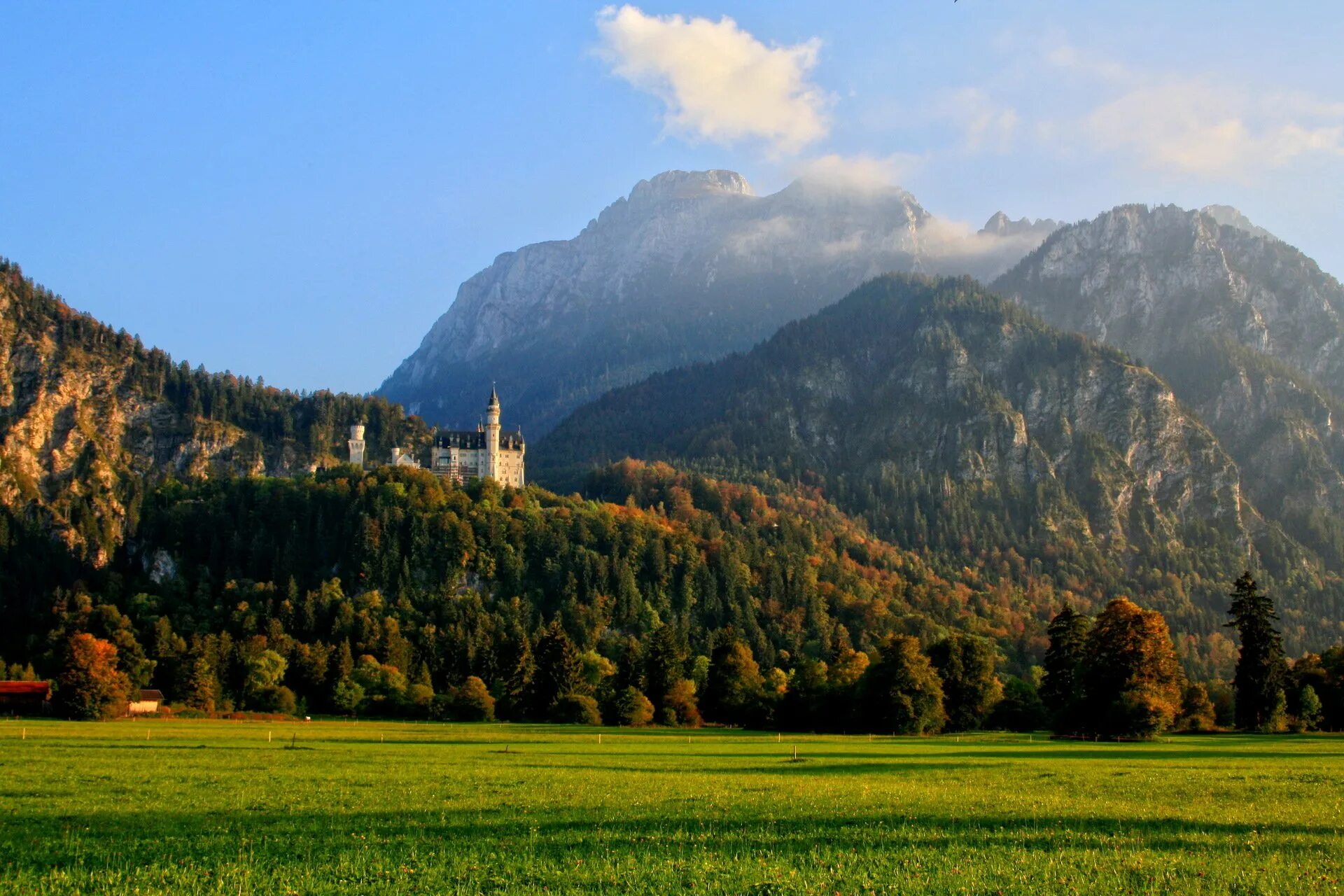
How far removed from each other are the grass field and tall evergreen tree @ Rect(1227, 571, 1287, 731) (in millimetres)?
35070

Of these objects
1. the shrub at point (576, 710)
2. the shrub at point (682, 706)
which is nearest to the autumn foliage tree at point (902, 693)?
the shrub at point (682, 706)

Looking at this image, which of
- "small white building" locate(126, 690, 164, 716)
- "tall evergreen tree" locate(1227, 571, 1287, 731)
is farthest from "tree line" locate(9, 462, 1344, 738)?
"small white building" locate(126, 690, 164, 716)

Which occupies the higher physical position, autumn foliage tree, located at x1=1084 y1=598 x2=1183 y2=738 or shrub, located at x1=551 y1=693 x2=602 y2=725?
autumn foliage tree, located at x1=1084 y1=598 x2=1183 y2=738

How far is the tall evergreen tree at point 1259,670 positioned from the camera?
9831 centimetres

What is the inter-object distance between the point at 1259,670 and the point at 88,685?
10777 cm

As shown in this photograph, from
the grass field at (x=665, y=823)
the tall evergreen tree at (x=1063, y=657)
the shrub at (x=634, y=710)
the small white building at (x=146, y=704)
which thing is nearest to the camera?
the grass field at (x=665, y=823)

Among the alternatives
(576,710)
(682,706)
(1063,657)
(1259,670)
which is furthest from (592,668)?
(1259,670)

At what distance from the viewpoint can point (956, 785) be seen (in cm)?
4809

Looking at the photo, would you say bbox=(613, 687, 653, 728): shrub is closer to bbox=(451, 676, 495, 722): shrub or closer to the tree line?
the tree line

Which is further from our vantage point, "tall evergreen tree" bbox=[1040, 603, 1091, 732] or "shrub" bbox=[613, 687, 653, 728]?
"shrub" bbox=[613, 687, 653, 728]

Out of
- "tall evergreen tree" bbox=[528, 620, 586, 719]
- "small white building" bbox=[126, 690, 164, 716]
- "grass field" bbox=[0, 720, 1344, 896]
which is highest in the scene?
"grass field" bbox=[0, 720, 1344, 896]

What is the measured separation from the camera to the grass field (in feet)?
86.9

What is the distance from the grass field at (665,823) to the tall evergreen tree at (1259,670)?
3507 cm

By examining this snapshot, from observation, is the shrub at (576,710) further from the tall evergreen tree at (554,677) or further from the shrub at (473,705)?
the shrub at (473,705)
